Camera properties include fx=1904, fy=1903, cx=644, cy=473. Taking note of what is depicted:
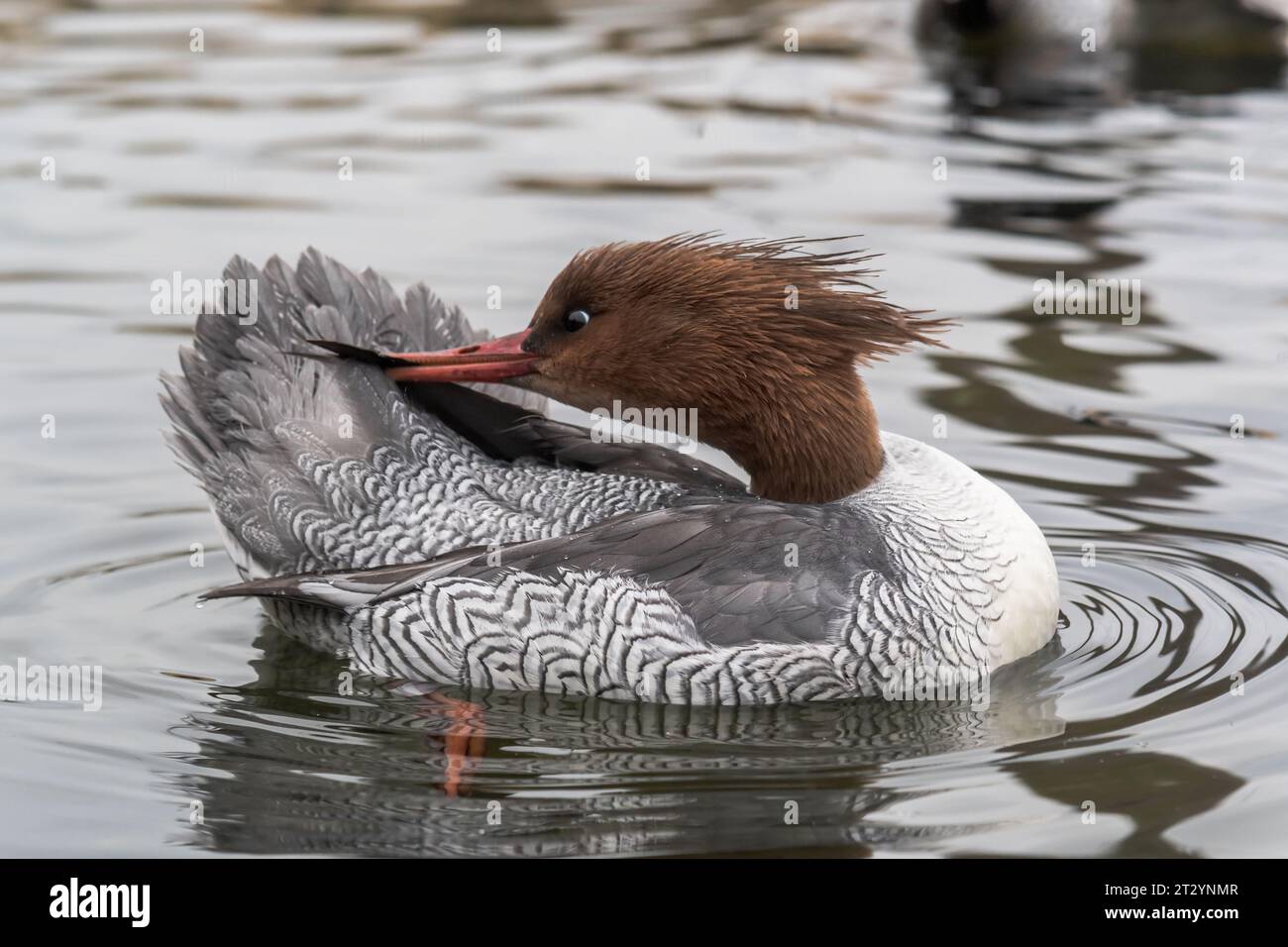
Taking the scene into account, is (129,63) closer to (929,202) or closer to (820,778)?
(929,202)

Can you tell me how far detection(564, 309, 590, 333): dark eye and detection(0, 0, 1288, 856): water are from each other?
133 centimetres

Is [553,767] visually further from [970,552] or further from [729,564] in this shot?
[970,552]

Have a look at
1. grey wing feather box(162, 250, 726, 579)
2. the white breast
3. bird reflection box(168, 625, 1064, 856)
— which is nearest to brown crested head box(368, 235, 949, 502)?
the white breast

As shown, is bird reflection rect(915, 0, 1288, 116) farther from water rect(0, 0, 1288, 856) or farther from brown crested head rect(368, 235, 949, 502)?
brown crested head rect(368, 235, 949, 502)

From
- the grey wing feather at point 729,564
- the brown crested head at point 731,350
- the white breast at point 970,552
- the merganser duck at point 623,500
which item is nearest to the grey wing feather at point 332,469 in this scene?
the merganser duck at point 623,500

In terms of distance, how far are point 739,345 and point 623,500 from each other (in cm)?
73

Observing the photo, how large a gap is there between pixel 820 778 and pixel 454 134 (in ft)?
30.9

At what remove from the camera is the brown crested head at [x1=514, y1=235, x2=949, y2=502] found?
6.58m

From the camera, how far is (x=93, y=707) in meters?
6.56

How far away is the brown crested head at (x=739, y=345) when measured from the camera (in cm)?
658

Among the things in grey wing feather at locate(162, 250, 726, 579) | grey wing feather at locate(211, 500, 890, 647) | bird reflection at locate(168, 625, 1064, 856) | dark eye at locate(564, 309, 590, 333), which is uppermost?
dark eye at locate(564, 309, 590, 333)

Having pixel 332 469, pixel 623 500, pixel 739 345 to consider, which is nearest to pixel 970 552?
pixel 739 345

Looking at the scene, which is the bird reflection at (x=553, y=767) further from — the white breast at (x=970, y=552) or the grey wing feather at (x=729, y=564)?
the grey wing feather at (x=729, y=564)

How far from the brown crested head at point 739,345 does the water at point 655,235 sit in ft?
3.16
